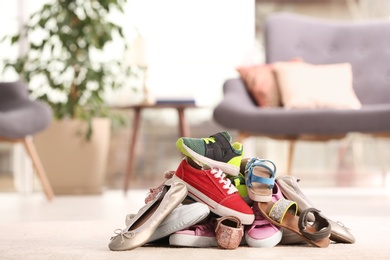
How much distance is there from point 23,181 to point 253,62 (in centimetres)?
189

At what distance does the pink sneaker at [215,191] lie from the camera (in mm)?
1910

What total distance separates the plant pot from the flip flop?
2.92 metres

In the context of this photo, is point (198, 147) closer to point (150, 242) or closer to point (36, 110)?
point (150, 242)

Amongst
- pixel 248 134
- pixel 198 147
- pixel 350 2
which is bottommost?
pixel 248 134

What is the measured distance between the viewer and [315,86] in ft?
13.7

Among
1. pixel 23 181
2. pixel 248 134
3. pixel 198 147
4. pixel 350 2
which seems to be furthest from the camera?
pixel 350 2

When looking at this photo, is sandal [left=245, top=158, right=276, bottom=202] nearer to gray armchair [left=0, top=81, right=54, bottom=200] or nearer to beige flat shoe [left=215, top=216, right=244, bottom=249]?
beige flat shoe [left=215, top=216, right=244, bottom=249]

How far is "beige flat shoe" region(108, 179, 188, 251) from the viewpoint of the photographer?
187 centimetres

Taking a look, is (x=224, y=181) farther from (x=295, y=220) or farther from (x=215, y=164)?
(x=295, y=220)

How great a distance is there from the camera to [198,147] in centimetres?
199

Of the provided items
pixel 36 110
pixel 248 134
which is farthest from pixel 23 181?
pixel 248 134

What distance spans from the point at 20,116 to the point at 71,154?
75cm

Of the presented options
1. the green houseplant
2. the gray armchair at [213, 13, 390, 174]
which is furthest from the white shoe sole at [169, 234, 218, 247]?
the green houseplant

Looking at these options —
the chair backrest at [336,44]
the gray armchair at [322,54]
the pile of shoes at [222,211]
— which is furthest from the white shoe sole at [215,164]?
the chair backrest at [336,44]
